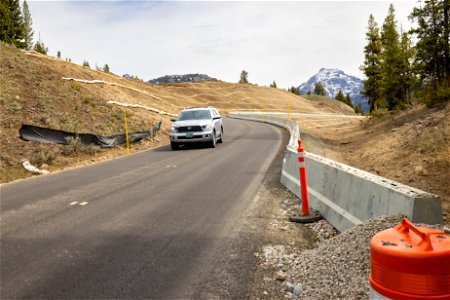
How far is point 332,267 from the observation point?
4.47 m

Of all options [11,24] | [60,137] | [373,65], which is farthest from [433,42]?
[11,24]

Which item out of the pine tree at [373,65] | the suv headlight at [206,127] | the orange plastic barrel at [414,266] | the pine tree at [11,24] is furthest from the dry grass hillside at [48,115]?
the pine tree at [373,65]

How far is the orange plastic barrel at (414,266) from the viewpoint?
2.15 meters

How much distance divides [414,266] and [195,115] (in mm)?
17832

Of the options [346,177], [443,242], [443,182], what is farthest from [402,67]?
[443,242]

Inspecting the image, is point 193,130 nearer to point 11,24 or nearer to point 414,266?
point 414,266

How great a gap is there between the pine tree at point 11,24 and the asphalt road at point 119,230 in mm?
48790

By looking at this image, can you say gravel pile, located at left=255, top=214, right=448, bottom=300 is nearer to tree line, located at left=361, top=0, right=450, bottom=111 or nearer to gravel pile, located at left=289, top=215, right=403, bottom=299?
gravel pile, located at left=289, top=215, right=403, bottom=299

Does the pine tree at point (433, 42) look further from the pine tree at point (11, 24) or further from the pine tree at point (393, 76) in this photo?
the pine tree at point (11, 24)

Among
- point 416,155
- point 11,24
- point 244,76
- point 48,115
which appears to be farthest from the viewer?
point 244,76

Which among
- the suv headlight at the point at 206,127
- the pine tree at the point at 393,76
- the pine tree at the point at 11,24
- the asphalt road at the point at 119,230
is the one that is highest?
the pine tree at the point at 11,24

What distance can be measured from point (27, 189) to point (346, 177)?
27.2ft

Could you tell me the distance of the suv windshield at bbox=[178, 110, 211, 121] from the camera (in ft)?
63.8

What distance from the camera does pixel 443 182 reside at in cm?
1082
